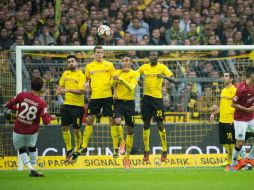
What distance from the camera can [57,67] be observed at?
67.9 ft

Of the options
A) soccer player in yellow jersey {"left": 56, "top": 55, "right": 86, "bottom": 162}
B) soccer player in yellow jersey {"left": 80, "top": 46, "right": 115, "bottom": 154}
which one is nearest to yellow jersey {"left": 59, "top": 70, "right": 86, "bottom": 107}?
soccer player in yellow jersey {"left": 56, "top": 55, "right": 86, "bottom": 162}

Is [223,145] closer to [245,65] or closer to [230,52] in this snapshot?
[245,65]

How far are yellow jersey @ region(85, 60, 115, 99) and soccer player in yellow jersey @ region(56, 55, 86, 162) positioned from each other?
11.5 inches

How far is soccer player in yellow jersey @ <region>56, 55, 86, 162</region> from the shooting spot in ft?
58.6

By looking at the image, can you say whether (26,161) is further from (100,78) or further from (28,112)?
(100,78)

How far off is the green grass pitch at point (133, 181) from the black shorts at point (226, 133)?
7.88 feet

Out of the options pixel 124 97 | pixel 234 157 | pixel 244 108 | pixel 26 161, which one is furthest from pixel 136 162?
pixel 26 161

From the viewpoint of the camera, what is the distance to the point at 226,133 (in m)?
18.6

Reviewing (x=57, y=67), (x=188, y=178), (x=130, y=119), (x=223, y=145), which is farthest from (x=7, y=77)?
(x=188, y=178)

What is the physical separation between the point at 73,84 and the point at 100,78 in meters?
0.70

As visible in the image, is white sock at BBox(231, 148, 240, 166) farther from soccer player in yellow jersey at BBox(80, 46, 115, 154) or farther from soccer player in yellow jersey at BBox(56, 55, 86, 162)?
soccer player in yellow jersey at BBox(56, 55, 86, 162)

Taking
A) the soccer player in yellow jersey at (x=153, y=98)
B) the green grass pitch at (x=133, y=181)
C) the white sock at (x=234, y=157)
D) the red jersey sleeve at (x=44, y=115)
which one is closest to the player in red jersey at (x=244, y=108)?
the white sock at (x=234, y=157)

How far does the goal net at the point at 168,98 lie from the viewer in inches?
786

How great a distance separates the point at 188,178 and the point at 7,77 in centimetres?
703
